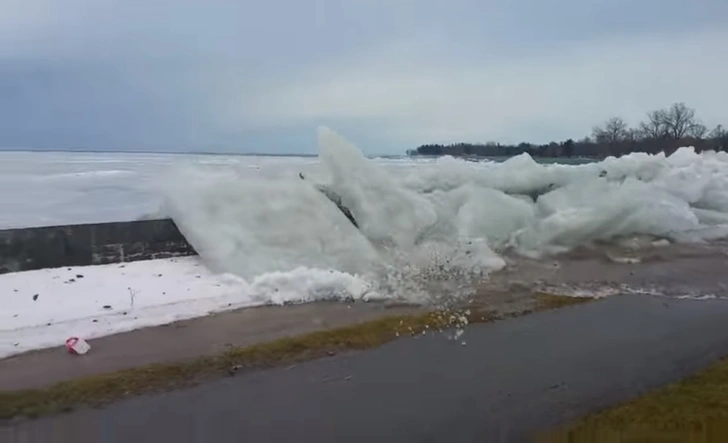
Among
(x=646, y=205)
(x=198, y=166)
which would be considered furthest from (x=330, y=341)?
(x=646, y=205)

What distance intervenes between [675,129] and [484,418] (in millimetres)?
58438

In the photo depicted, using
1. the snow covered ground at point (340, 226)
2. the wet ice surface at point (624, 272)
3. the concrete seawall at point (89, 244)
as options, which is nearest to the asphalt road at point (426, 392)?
the snow covered ground at point (340, 226)

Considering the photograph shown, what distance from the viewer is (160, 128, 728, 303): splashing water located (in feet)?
28.5

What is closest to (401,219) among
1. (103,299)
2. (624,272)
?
(624,272)

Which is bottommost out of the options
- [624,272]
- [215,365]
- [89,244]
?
[624,272]

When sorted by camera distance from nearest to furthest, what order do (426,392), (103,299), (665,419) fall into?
(665,419) → (426,392) → (103,299)

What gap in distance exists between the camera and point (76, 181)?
2389cm

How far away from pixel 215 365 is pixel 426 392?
1.73 metres

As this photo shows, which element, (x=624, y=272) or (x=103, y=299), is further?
(x=624, y=272)

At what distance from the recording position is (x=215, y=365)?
5.12m

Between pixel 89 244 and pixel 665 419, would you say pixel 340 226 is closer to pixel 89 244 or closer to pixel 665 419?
pixel 89 244

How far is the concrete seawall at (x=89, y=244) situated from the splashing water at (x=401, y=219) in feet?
1.04

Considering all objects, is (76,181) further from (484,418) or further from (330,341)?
(484,418)

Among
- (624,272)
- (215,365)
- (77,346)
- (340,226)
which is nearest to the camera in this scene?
(215,365)
